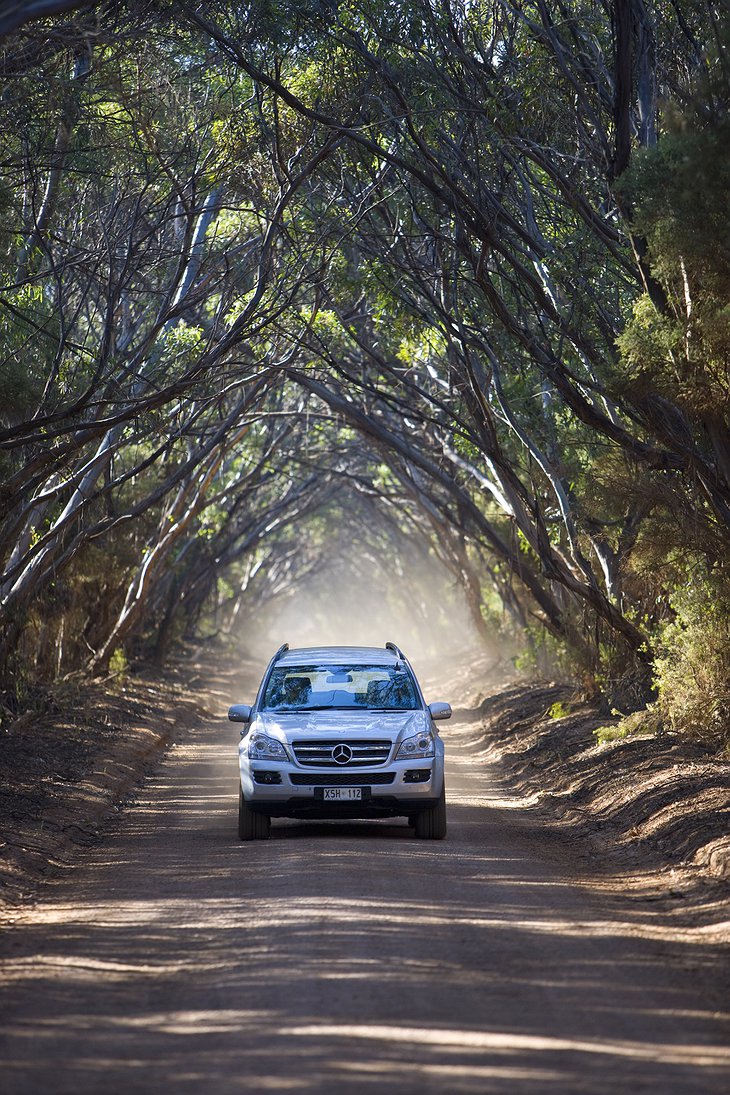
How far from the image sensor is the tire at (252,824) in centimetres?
1249

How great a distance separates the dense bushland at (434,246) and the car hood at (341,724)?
Result: 3321 millimetres

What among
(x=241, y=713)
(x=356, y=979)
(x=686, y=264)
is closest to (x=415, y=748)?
(x=241, y=713)

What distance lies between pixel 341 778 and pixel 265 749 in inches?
29.5

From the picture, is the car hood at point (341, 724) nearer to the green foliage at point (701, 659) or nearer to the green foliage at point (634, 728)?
the green foliage at point (701, 659)

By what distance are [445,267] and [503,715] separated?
11861 millimetres

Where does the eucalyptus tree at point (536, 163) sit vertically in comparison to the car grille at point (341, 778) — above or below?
above

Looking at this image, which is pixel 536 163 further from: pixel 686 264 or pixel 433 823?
pixel 433 823

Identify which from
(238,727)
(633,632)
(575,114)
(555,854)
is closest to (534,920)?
(555,854)

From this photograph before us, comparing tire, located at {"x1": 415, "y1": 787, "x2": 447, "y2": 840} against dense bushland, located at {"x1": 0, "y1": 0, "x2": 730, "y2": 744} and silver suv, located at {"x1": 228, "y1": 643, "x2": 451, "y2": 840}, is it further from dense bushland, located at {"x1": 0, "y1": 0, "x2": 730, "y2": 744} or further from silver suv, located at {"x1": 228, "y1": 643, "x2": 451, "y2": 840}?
dense bushland, located at {"x1": 0, "y1": 0, "x2": 730, "y2": 744}

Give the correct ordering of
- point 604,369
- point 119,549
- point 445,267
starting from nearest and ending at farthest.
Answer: point 604,369 → point 445,267 → point 119,549

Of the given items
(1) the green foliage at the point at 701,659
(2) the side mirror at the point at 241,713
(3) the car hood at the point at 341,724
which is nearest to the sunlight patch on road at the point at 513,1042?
(3) the car hood at the point at 341,724

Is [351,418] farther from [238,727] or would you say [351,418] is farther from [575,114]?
[575,114]

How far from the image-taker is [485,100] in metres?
15.5

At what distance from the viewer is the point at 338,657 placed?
1399 centimetres
